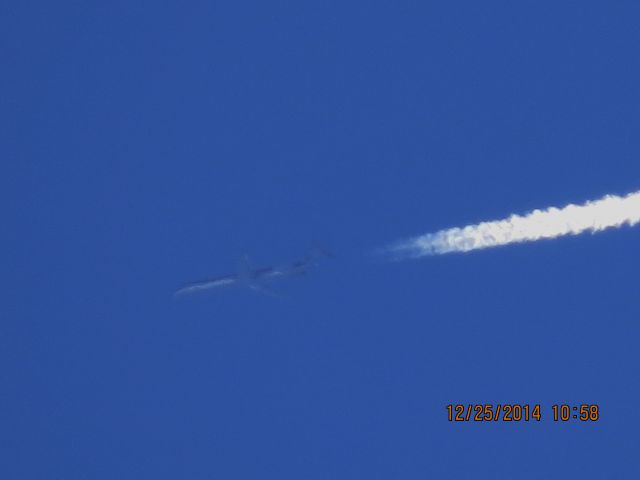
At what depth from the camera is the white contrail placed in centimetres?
1670

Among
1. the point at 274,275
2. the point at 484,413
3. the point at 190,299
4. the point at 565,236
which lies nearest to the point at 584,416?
the point at 484,413

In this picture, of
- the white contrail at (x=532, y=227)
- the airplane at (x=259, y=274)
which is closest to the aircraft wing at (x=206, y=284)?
the airplane at (x=259, y=274)

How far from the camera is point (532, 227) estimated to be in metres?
17.0

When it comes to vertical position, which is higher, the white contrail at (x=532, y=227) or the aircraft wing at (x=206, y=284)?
the white contrail at (x=532, y=227)

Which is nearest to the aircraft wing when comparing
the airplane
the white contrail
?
the airplane

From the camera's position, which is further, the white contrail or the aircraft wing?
the aircraft wing

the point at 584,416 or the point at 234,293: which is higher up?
the point at 234,293

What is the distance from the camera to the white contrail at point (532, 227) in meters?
16.7

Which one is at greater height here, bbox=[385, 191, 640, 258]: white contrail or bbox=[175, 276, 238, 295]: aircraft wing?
bbox=[385, 191, 640, 258]: white contrail

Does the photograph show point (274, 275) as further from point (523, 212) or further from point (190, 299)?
point (523, 212)

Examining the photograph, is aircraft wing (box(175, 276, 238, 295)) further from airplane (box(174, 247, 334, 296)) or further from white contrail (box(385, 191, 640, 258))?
white contrail (box(385, 191, 640, 258))

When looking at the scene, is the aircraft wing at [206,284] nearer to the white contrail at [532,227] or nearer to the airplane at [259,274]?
the airplane at [259,274]

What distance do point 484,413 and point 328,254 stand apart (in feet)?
14.5

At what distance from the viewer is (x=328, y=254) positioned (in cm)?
1756
